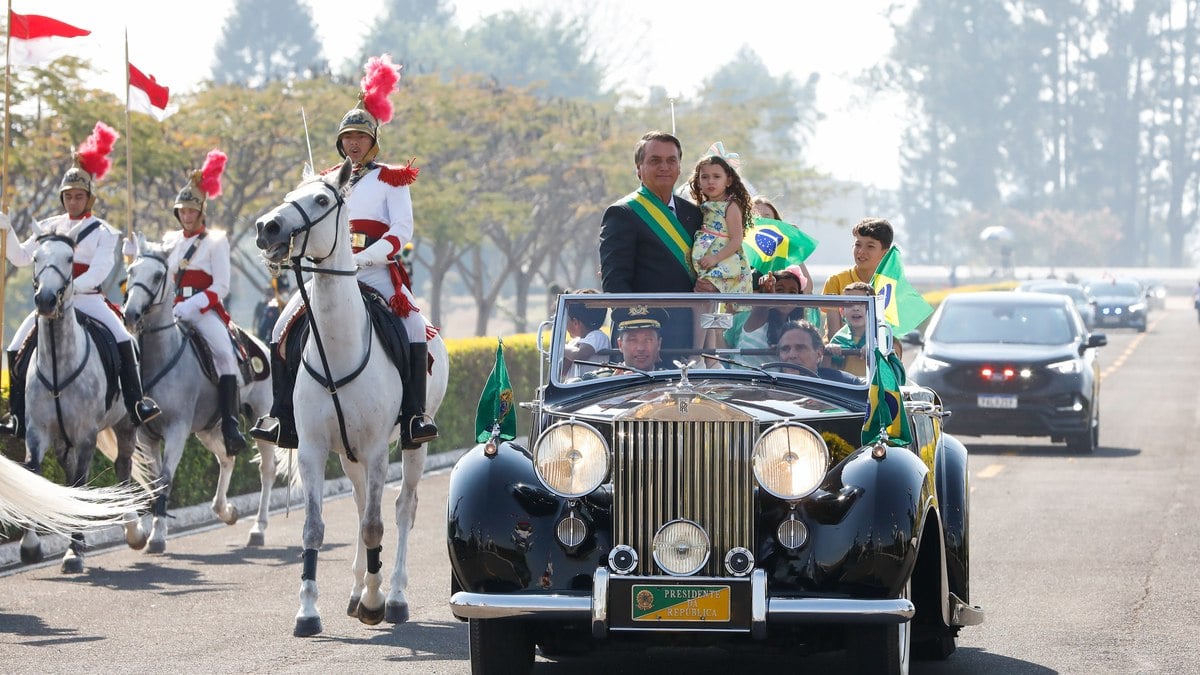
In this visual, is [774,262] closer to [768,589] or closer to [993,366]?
[768,589]

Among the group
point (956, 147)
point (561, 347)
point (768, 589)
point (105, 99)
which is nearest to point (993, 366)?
point (561, 347)

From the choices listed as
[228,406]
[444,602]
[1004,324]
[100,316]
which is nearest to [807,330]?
[444,602]

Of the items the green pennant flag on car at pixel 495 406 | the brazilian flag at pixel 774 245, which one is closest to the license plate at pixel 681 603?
the green pennant flag on car at pixel 495 406

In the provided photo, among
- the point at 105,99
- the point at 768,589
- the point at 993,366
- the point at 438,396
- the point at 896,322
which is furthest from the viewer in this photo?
the point at 105,99

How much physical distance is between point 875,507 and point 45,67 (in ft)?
84.6

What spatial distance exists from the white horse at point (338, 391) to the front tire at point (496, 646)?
2148mm

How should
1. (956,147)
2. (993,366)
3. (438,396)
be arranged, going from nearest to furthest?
(438,396) < (993,366) < (956,147)

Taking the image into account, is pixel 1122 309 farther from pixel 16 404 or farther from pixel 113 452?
pixel 16 404

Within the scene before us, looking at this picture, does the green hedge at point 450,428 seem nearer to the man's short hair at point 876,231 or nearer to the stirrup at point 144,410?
the stirrup at point 144,410

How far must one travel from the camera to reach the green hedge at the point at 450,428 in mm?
15414

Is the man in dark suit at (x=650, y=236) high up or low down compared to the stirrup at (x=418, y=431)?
up

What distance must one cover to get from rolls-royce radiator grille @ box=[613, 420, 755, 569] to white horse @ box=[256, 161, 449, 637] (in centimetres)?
283

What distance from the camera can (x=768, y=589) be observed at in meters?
7.48

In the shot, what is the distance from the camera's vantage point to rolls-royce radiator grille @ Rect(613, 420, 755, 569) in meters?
7.57
